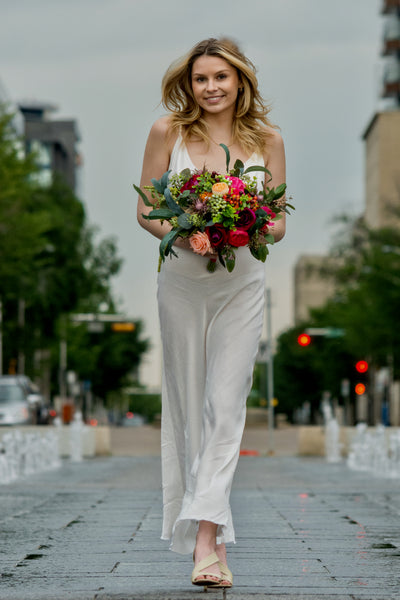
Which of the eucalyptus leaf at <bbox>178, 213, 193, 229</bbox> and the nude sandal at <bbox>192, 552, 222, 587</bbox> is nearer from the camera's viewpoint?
the nude sandal at <bbox>192, 552, 222, 587</bbox>

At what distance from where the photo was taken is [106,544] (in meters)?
7.30

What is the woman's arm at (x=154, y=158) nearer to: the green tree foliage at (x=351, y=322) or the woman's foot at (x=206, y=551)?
the woman's foot at (x=206, y=551)

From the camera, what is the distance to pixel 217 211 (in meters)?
5.41

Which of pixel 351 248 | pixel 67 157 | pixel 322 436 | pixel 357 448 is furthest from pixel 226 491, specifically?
pixel 67 157

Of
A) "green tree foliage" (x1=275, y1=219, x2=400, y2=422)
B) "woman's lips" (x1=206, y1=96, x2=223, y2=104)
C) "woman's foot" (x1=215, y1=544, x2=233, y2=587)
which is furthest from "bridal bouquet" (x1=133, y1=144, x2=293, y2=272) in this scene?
"green tree foliage" (x1=275, y1=219, x2=400, y2=422)

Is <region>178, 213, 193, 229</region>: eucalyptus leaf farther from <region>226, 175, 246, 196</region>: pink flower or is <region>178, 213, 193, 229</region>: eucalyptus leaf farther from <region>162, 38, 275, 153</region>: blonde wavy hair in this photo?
<region>162, 38, 275, 153</region>: blonde wavy hair

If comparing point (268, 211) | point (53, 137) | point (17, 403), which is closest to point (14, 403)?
point (17, 403)

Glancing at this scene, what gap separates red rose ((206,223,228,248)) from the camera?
17.7 ft

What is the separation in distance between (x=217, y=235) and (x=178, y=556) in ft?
6.69

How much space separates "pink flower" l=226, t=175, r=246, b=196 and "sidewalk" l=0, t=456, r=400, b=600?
1.62 m

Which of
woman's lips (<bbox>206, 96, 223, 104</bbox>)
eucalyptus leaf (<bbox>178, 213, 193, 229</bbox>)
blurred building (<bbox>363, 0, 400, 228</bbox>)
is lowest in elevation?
eucalyptus leaf (<bbox>178, 213, 193, 229</bbox>)

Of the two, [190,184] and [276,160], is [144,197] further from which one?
[276,160]

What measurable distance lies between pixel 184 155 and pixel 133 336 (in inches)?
3468

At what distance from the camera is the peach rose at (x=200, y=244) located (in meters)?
5.34
